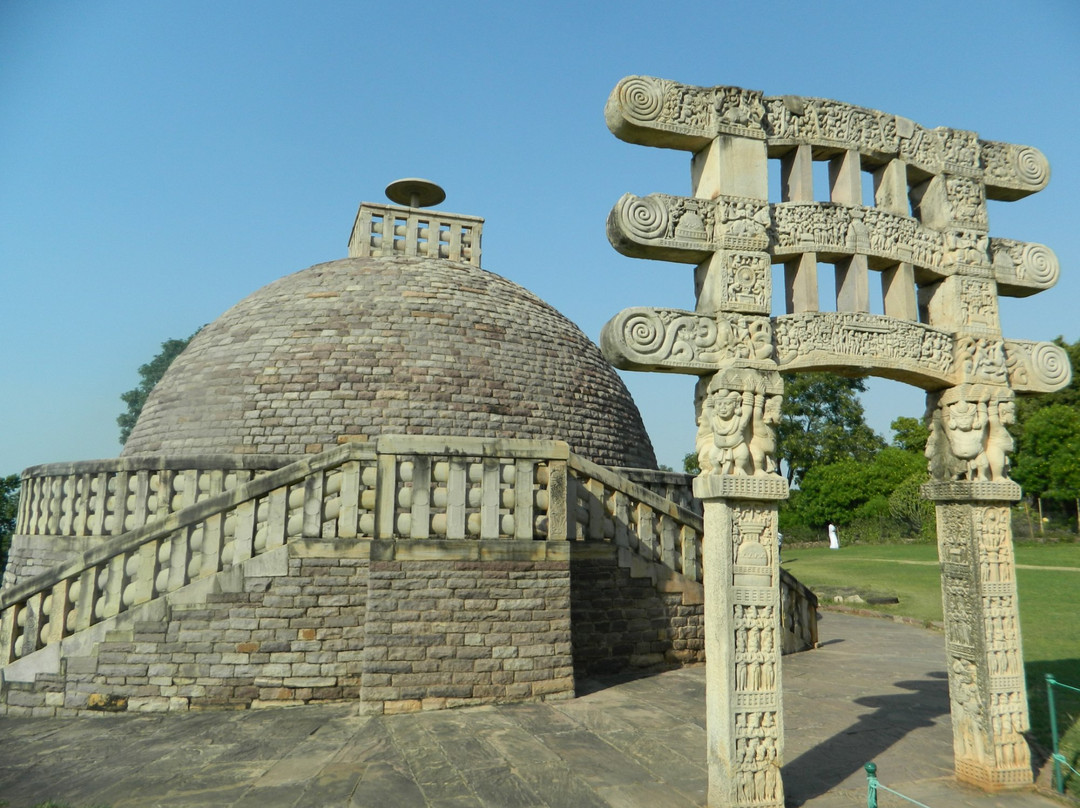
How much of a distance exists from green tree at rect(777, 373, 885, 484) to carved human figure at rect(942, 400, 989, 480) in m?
36.3

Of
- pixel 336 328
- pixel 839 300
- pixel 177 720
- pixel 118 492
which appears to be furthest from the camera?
pixel 336 328

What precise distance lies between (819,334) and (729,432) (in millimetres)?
1139

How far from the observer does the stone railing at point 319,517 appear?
24.2 feet

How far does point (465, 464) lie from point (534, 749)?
3.19 meters

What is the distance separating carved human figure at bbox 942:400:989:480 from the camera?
5.47 m

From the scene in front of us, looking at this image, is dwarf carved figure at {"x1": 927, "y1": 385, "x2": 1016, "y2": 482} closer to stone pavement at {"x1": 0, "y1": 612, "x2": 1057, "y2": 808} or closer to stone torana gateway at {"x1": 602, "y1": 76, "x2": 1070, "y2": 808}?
stone torana gateway at {"x1": 602, "y1": 76, "x2": 1070, "y2": 808}

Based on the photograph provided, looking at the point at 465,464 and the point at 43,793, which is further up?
the point at 465,464

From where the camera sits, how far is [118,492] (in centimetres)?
1113

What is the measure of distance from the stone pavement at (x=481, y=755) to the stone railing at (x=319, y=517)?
4.02 feet

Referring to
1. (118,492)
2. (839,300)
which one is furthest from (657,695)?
(118,492)

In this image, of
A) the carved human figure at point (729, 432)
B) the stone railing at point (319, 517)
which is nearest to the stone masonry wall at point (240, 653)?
the stone railing at point (319, 517)

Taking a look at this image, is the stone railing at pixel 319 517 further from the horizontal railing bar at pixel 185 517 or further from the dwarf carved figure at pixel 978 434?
the dwarf carved figure at pixel 978 434

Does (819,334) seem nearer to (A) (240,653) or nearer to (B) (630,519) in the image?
(B) (630,519)

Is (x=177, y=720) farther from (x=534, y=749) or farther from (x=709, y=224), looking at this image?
(x=709, y=224)
